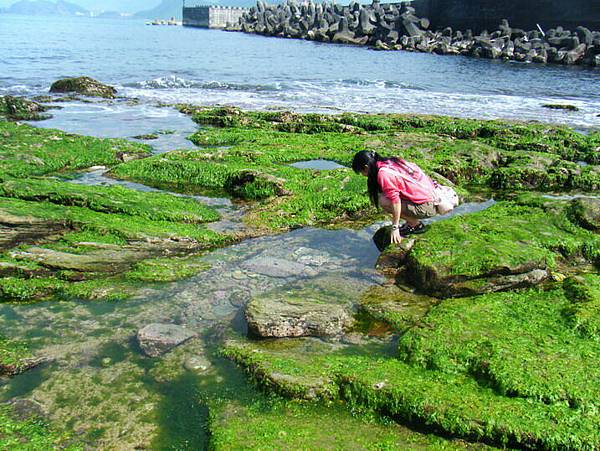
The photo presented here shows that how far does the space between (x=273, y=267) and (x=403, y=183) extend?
2679 millimetres

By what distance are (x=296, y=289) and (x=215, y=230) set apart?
2981 mm

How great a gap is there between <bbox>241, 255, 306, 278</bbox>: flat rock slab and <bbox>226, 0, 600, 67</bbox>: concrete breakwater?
205 feet

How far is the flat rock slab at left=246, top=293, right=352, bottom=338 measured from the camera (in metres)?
6.57

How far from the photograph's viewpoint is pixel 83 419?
5145 mm

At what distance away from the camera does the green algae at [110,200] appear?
1020cm

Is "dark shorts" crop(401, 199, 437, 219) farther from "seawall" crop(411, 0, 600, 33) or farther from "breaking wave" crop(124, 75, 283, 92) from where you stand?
"seawall" crop(411, 0, 600, 33)

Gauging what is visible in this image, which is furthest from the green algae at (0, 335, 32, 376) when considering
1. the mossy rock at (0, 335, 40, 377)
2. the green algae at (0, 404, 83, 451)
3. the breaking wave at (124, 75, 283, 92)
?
the breaking wave at (124, 75, 283, 92)

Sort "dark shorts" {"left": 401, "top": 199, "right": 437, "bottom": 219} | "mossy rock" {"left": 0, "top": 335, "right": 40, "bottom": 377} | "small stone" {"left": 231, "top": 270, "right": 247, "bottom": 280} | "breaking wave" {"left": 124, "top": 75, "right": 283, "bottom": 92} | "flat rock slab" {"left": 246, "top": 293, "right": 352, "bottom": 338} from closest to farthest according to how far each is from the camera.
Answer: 1. "mossy rock" {"left": 0, "top": 335, "right": 40, "bottom": 377}
2. "flat rock slab" {"left": 246, "top": 293, "right": 352, "bottom": 338}
3. "small stone" {"left": 231, "top": 270, "right": 247, "bottom": 280}
4. "dark shorts" {"left": 401, "top": 199, "right": 437, "bottom": 219}
5. "breaking wave" {"left": 124, "top": 75, "right": 283, "bottom": 92}

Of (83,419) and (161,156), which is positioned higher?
(161,156)

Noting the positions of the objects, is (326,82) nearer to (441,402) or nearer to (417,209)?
(417,209)

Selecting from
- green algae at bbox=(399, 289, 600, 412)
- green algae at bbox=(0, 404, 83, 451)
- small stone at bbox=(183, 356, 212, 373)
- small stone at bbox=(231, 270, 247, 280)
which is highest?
green algae at bbox=(399, 289, 600, 412)

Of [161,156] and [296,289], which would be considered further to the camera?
[161,156]

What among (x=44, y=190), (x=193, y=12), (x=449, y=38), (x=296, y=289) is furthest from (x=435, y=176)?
(x=193, y=12)

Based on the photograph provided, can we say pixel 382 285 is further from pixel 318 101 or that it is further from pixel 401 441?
pixel 318 101
